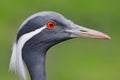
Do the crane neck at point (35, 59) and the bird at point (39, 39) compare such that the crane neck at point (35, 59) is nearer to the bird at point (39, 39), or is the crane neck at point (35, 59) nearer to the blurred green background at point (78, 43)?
the bird at point (39, 39)

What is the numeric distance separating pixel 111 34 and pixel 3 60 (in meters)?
4.30

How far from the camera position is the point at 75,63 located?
984 inches

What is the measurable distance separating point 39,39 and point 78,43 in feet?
33.0

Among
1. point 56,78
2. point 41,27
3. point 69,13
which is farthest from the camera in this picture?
point 69,13

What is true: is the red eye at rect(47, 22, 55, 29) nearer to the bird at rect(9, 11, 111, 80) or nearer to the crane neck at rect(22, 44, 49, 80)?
the bird at rect(9, 11, 111, 80)

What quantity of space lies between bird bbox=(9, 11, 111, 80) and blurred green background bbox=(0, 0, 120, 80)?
17.6 ft

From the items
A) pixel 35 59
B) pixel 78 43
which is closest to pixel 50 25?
pixel 35 59

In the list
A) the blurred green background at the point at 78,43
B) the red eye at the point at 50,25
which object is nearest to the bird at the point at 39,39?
the red eye at the point at 50,25

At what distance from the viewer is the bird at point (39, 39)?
15633mm

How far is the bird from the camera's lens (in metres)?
15.6

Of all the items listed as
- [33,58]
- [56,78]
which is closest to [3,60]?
[56,78]

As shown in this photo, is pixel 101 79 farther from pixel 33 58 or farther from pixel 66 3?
pixel 33 58

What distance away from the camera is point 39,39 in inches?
622

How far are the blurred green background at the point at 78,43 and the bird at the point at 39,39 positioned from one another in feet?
17.6
